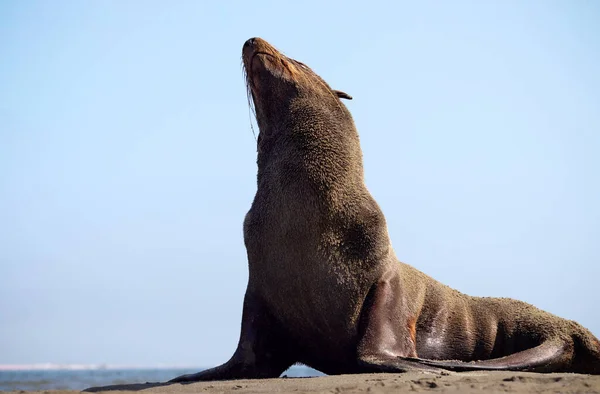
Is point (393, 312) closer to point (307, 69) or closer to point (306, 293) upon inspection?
point (306, 293)

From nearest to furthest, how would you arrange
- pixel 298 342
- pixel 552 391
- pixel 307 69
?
pixel 552 391 → pixel 298 342 → pixel 307 69

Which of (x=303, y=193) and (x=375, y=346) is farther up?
(x=303, y=193)

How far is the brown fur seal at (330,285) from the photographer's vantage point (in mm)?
7711

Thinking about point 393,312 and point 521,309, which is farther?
point 521,309

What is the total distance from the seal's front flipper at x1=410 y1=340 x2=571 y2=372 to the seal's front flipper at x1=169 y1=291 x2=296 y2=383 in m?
1.43

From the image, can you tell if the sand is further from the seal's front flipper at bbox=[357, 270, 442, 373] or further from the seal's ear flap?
the seal's ear flap

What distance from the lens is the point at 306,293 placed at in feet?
25.3

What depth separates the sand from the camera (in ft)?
18.6

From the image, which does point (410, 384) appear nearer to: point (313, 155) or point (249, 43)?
point (313, 155)

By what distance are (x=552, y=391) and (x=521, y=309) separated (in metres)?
3.70

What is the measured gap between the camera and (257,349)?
26.2ft

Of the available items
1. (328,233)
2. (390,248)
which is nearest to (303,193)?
(328,233)

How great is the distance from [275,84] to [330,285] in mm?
2075

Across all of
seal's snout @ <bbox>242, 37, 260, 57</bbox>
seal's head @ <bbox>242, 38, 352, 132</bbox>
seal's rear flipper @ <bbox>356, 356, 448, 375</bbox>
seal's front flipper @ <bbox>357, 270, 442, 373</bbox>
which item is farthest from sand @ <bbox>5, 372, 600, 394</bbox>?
seal's snout @ <bbox>242, 37, 260, 57</bbox>
